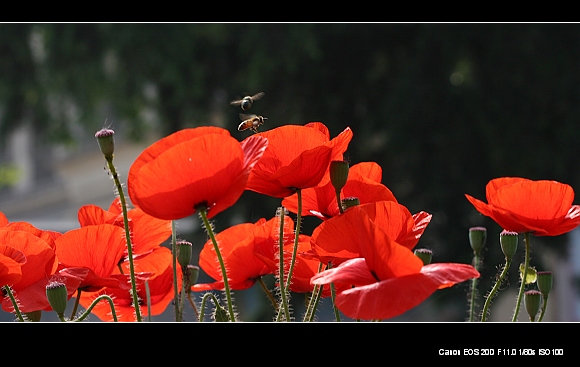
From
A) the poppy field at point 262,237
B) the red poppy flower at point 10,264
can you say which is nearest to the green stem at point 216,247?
the poppy field at point 262,237

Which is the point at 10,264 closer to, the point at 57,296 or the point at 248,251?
the point at 57,296

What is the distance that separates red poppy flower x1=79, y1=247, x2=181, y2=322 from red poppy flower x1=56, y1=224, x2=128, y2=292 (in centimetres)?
3

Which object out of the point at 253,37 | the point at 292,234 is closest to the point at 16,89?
the point at 253,37

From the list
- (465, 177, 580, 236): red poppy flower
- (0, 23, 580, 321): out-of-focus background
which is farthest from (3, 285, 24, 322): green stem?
(0, 23, 580, 321): out-of-focus background

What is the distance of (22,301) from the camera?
46 cm

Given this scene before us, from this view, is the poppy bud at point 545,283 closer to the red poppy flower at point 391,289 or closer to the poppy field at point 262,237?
the poppy field at point 262,237

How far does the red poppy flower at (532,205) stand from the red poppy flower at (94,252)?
20 centimetres

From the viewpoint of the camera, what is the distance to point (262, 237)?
526mm

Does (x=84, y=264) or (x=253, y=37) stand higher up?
(x=253, y=37)

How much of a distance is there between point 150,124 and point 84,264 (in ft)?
21.1

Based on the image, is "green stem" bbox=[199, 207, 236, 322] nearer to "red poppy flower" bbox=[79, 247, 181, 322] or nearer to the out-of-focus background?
"red poppy flower" bbox=[79, 247, 181, 322]

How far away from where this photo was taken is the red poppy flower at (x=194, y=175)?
15.2 inches

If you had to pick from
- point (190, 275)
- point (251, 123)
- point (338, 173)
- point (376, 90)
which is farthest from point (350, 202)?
point (376, 90)
